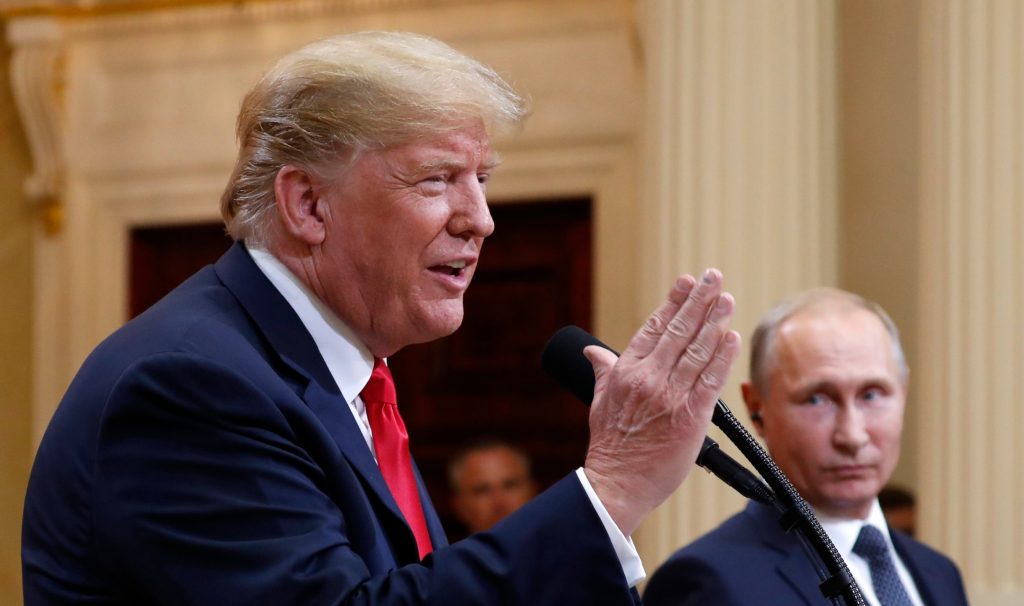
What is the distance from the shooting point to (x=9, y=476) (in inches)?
268

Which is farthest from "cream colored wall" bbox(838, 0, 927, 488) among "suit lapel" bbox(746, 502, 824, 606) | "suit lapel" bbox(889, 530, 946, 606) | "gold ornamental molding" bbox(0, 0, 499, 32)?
"suit lapel" bbox(746, 502, 824, 606)

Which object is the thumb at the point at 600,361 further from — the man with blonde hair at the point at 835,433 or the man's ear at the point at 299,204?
the man with blonde hair at the point at 835,433

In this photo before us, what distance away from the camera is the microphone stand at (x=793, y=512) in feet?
5.72

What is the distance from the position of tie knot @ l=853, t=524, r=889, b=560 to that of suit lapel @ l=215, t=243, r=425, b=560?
1.28 m

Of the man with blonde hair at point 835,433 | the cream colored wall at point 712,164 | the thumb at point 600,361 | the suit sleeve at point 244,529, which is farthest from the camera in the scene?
the cream colored wall at point 712,164

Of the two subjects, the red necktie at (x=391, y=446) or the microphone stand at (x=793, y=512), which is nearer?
the microphone stand at (x=793, y=512)

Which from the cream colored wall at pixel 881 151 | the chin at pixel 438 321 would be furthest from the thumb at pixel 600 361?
the cream colored wall at pixel 881 151

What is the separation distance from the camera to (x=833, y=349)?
2896 millimetres

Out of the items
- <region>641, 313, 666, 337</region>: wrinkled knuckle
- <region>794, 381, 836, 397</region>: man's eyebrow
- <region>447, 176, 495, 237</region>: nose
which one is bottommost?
<region>794, 381, 836, 397</region>: man's eyebrow

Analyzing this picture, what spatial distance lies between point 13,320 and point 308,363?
5360mm

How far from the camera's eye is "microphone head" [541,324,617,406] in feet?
6.06

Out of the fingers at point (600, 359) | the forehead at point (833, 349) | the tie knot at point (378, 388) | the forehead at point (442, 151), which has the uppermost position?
the forehead at point (442, 151)

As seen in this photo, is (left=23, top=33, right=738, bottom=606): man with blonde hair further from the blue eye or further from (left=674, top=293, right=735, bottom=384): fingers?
the blue eye

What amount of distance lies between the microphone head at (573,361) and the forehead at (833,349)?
1.11 meters
